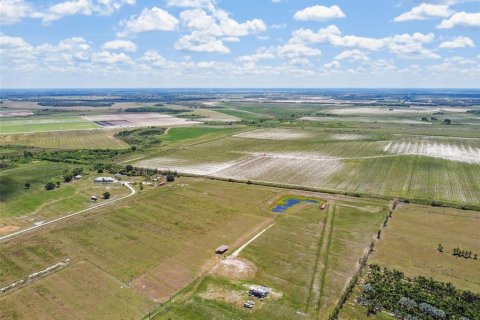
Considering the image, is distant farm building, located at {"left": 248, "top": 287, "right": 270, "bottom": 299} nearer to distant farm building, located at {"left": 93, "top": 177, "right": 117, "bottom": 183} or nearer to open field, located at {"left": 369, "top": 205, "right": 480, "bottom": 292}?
open field, located at {"left": 369, "top": 205, "right": 480, "bottom": 292}

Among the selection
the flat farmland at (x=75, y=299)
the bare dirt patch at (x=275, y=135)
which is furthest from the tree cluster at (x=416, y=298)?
the bare dirt patch at (x=275, y=135)

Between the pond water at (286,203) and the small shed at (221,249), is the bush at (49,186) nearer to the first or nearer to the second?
the small shed at (221,249)

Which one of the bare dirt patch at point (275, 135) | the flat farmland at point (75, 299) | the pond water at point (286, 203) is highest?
the bare dirt patch at point (275, 135)

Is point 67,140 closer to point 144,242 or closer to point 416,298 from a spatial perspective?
point 144,242

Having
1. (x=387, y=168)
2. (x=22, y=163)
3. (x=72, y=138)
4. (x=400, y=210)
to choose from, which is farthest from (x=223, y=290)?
(x=72, y=138)

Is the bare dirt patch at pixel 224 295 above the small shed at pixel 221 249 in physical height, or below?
below

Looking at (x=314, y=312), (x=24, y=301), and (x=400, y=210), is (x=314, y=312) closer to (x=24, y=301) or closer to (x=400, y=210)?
(x=24, y=301)
